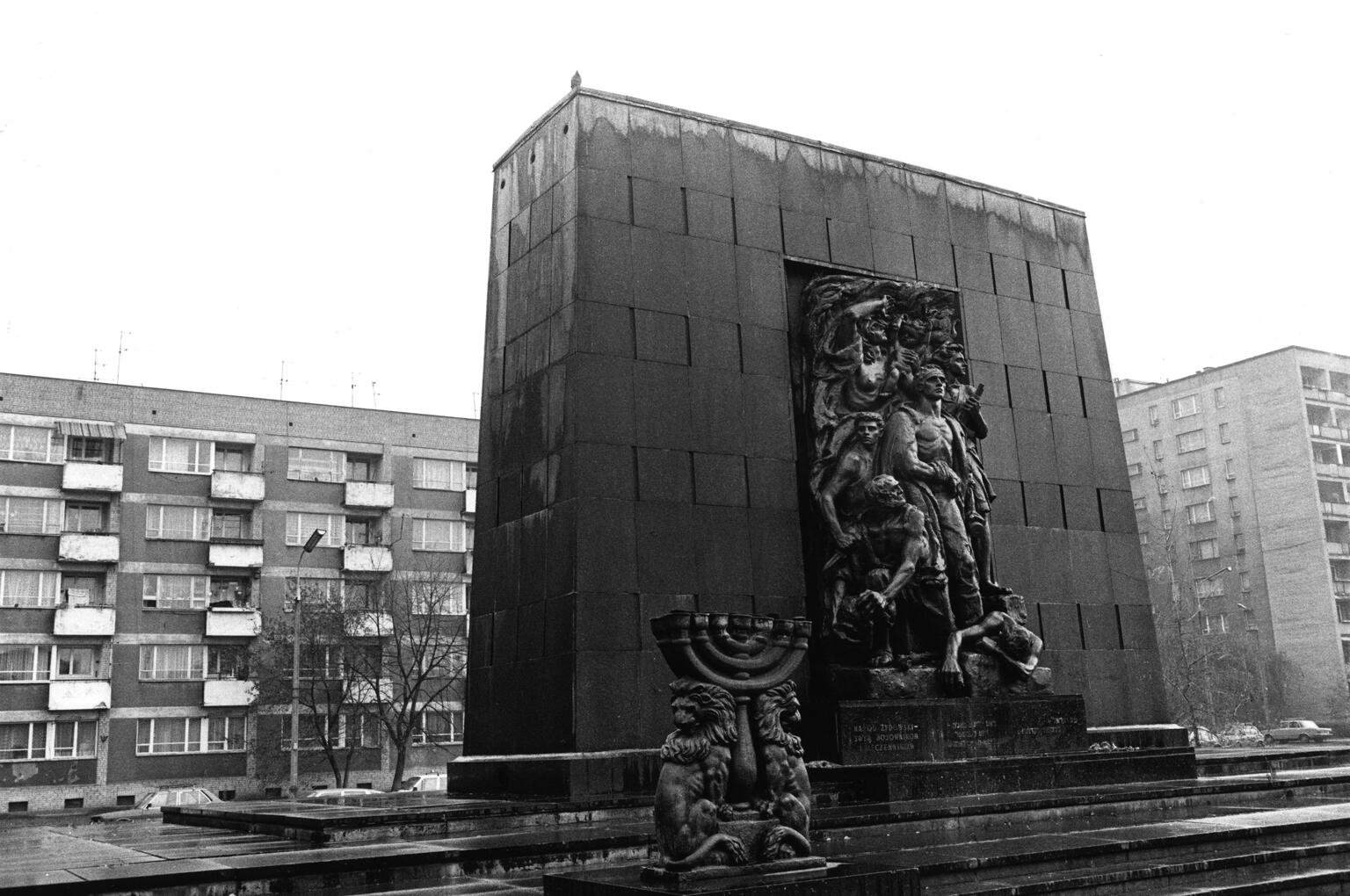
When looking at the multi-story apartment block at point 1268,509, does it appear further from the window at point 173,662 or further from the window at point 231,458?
the window at point 173,662

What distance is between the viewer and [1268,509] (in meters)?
73.1

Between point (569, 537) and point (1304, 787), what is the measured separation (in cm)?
888

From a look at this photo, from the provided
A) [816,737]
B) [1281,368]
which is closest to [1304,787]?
[816,737]

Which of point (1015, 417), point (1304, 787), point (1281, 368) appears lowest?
point (1304, 787)

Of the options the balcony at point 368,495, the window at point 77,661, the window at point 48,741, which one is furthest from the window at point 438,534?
the window at point 48,741

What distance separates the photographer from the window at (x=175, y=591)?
2044 inches

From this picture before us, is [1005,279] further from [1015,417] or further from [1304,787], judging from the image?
[1304,787]

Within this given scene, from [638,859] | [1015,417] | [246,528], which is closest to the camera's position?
[638,859]

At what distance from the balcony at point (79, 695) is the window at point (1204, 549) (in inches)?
2422

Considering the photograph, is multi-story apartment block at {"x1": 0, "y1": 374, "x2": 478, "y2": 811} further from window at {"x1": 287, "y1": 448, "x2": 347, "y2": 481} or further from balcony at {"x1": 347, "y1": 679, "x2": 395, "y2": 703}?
balcony at {"x1": 347, "y1": 679, "x2": 395, "y2": 703}

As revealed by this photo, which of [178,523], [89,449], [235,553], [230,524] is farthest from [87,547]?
[230,524]

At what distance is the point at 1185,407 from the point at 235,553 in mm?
57519

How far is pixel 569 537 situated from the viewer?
14.0 metres

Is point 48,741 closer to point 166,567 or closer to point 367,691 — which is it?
point 166,567
